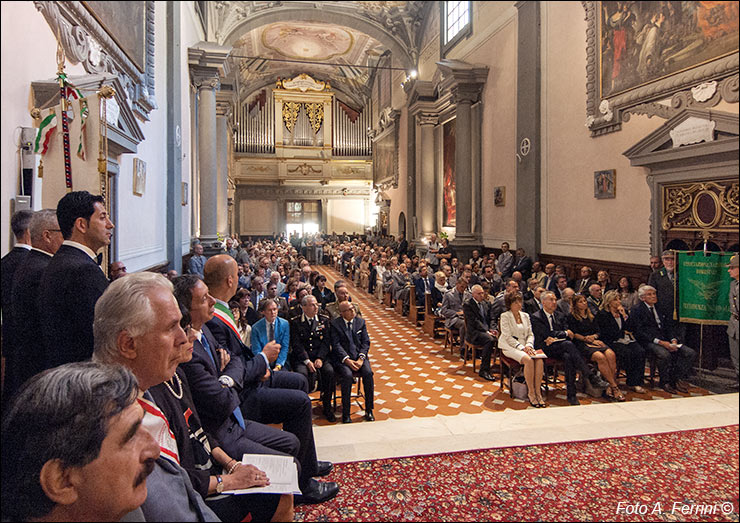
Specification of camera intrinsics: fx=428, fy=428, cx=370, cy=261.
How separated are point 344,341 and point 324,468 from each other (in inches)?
63.1

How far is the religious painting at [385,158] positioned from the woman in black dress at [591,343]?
36.4ft

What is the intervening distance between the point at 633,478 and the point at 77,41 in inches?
146

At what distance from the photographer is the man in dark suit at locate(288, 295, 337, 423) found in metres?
3.53

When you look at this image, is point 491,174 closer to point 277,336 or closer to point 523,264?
point 523,264

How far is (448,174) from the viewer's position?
1072 cm

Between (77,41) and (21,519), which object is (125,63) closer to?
(77,41)

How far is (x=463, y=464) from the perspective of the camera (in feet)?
6.56

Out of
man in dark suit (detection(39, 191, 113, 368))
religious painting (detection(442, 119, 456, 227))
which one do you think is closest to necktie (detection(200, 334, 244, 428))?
man in dark suit (detection(39, 191, 113, 368))

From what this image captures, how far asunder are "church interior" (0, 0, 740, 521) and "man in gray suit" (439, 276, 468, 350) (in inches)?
7.2

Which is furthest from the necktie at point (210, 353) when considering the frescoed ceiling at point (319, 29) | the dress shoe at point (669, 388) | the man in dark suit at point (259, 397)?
the frescoed ceiling at point (319, 29)

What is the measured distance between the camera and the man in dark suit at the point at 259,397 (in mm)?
1903

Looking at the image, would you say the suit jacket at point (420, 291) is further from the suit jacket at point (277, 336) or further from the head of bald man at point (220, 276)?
the head of bald man at point (220, 276)

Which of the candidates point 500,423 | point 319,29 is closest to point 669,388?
point 500,423

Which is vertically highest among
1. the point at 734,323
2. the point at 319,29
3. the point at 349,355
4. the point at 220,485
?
the point at 319,29
